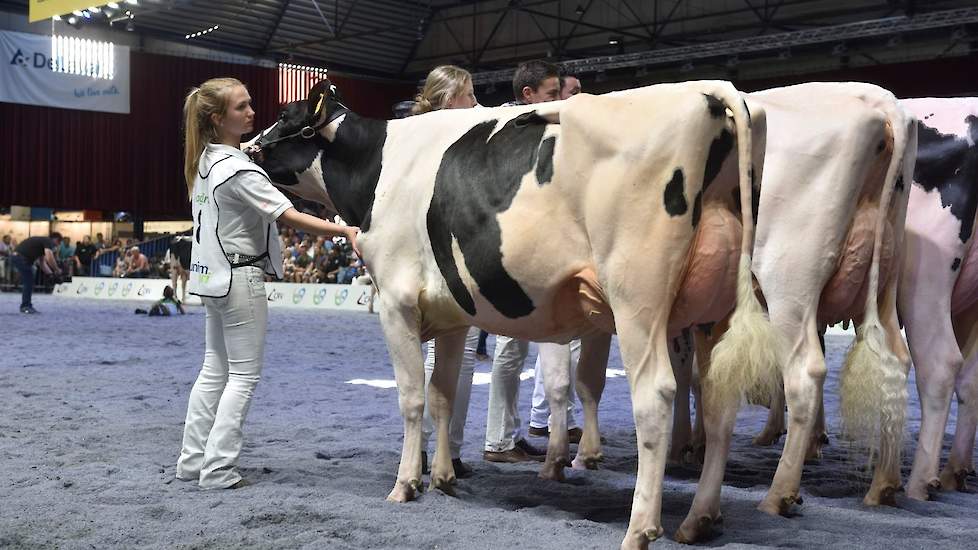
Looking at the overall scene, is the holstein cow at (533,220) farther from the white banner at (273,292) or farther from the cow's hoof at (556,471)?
the white banner at (273,292)

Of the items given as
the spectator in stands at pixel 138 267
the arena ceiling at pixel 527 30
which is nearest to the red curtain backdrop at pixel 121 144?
the arena ceiling at pixel 527 30

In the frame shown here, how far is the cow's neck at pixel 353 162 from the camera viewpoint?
4441mm

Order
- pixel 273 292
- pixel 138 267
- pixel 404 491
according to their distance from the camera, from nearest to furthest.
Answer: pixel 404 491, pixel 273 292, pixel 138 267

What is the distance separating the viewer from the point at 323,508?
386 cm

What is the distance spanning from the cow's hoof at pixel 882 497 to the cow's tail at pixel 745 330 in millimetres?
1067

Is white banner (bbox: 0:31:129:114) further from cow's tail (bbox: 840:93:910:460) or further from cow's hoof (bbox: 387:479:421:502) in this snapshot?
cow's tail (bbox: 840:93:910:460)

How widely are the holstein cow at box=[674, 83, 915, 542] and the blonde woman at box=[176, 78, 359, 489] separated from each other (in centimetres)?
175

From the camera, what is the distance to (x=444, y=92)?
16.1 feet

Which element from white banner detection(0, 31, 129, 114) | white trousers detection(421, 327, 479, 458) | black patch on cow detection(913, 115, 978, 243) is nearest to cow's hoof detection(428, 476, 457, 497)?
white trousers detection(421, 327, 479, 458)

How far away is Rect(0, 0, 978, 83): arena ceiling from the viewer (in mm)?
21750

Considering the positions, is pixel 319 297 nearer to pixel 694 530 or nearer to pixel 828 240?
pixel 828 240

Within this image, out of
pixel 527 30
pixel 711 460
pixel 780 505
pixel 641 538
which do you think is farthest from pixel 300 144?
pixel 527 30

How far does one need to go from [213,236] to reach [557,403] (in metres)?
1.76

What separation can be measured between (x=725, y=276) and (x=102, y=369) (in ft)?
22.1
